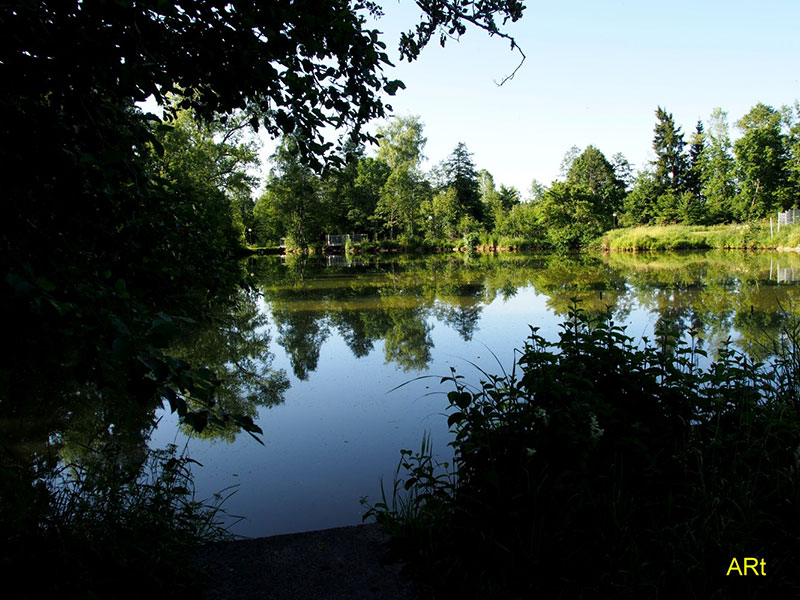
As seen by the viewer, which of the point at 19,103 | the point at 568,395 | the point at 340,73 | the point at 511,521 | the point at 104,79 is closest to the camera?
the point at 104,79

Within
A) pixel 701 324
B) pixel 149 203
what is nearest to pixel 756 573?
pixel 149 203

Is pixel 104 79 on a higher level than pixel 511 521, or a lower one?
higher

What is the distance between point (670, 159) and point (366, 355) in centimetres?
5541

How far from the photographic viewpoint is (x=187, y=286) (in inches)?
164

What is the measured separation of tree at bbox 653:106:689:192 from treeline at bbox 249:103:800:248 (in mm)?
105

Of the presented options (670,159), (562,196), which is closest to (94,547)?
(562,196)

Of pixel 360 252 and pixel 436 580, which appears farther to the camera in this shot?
pixel 360 252

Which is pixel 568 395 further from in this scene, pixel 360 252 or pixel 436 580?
pixel 360 252

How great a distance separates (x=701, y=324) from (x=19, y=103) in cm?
949

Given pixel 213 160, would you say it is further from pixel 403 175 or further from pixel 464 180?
pixel 464 180

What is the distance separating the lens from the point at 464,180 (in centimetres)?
5691

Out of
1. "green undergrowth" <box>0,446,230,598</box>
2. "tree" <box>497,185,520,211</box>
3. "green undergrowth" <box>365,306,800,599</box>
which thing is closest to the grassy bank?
"tree" <box>497,185,520,211</box>

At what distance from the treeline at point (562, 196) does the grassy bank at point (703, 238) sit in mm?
3837

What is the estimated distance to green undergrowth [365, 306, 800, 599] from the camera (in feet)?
7.00
